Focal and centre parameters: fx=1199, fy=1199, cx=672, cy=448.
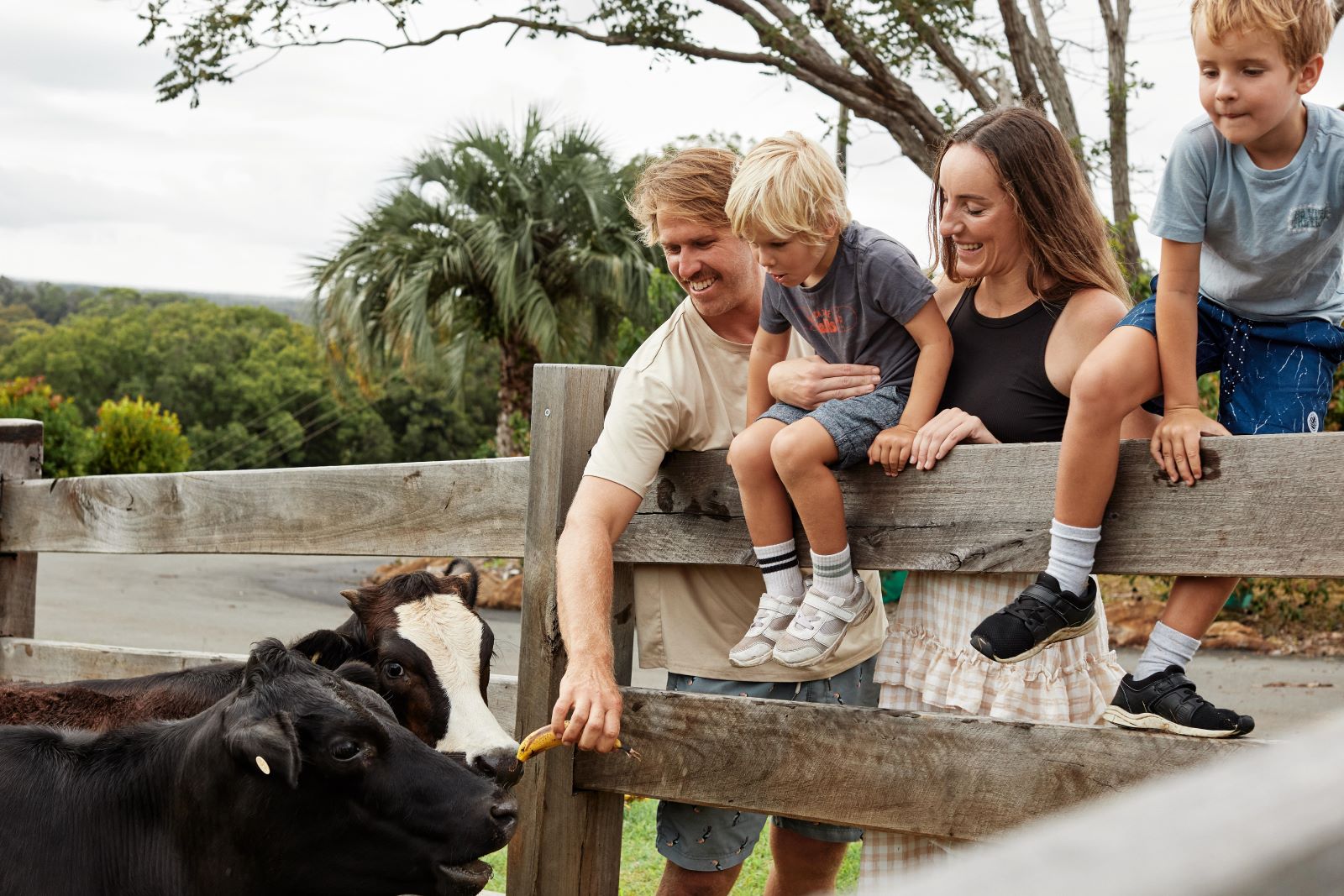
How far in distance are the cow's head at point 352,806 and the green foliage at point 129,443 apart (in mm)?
19616

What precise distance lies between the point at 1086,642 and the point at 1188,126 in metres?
1.11

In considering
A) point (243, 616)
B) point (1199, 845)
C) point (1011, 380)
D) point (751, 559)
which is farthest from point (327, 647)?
point (243, 616)

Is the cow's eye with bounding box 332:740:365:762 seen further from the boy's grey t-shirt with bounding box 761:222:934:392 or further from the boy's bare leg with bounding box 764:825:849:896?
the boy's grey t-shirt with bounding box 761:222:934:392

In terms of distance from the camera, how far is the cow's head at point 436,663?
10.2 ft

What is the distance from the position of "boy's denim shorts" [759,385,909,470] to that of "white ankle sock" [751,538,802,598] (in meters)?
0.22

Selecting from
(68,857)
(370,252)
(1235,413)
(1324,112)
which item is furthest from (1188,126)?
(370,252)

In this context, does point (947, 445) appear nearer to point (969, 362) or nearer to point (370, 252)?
point (969, 362)

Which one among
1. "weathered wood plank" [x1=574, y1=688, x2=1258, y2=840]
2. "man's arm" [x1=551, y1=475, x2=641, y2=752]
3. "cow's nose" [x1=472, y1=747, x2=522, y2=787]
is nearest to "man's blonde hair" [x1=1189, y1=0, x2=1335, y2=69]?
"weathered wood plank" [x1=574, y1=688, x2=1258, y2=840]

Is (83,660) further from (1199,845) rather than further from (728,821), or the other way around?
(1199,845)

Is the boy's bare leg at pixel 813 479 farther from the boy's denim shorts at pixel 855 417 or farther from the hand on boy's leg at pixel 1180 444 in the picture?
the hand on boy's leg at pixel 1180 444

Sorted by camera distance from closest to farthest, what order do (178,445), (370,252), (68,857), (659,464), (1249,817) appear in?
(1249,817), (68,857), (659,464), (370,252), (178,445)

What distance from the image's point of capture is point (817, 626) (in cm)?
257

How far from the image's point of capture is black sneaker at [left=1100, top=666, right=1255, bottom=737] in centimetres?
206

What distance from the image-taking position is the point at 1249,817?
43 cm
